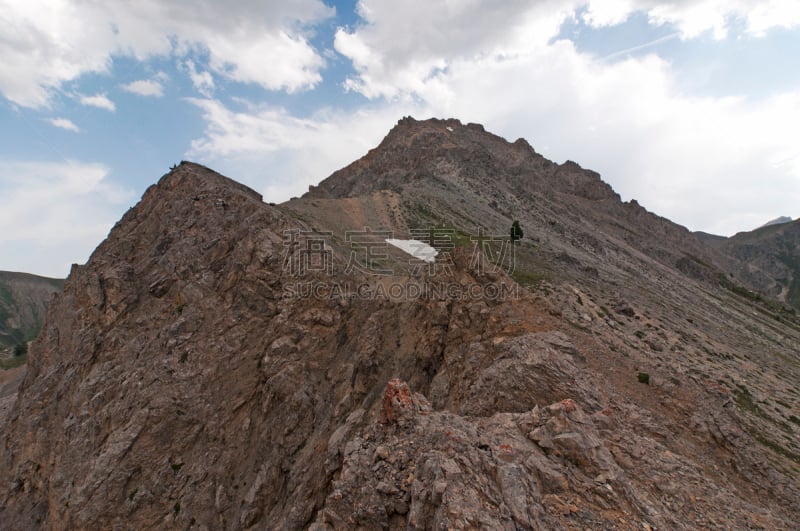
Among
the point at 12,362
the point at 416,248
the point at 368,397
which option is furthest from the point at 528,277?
the point at 12,362

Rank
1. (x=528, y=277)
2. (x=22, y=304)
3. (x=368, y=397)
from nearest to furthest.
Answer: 1. (x=368, y=397)
2. (x=528, y=277)
3. (x=22, y=304)

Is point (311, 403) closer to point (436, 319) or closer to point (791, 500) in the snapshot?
point (436, 319)

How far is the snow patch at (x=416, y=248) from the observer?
1751 inches

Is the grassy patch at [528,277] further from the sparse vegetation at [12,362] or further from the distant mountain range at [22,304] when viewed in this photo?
the distant mountain range at [22,304]

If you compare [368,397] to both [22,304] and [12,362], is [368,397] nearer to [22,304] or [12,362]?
[12,362]

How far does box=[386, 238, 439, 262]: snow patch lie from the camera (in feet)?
146

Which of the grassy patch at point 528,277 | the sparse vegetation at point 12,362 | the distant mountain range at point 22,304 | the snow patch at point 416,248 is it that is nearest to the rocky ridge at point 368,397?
the grassy patch at point 528,277

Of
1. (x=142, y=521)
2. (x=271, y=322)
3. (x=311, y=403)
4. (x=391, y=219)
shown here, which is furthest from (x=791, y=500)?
(x=391, y=219)

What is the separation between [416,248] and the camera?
155ft

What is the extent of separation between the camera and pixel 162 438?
2341 cm

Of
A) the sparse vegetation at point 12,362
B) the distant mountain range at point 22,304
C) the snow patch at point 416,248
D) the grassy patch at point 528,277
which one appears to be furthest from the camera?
the distant mountain range at point 22,304

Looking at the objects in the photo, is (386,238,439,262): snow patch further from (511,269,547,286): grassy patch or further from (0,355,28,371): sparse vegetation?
(0,355,28,371): sparse vegetation

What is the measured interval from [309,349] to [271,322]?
3.94 metres

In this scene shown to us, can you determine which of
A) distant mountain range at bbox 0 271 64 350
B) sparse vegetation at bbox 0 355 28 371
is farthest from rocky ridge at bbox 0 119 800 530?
distant mountain range at bbox 0 271 64 350
